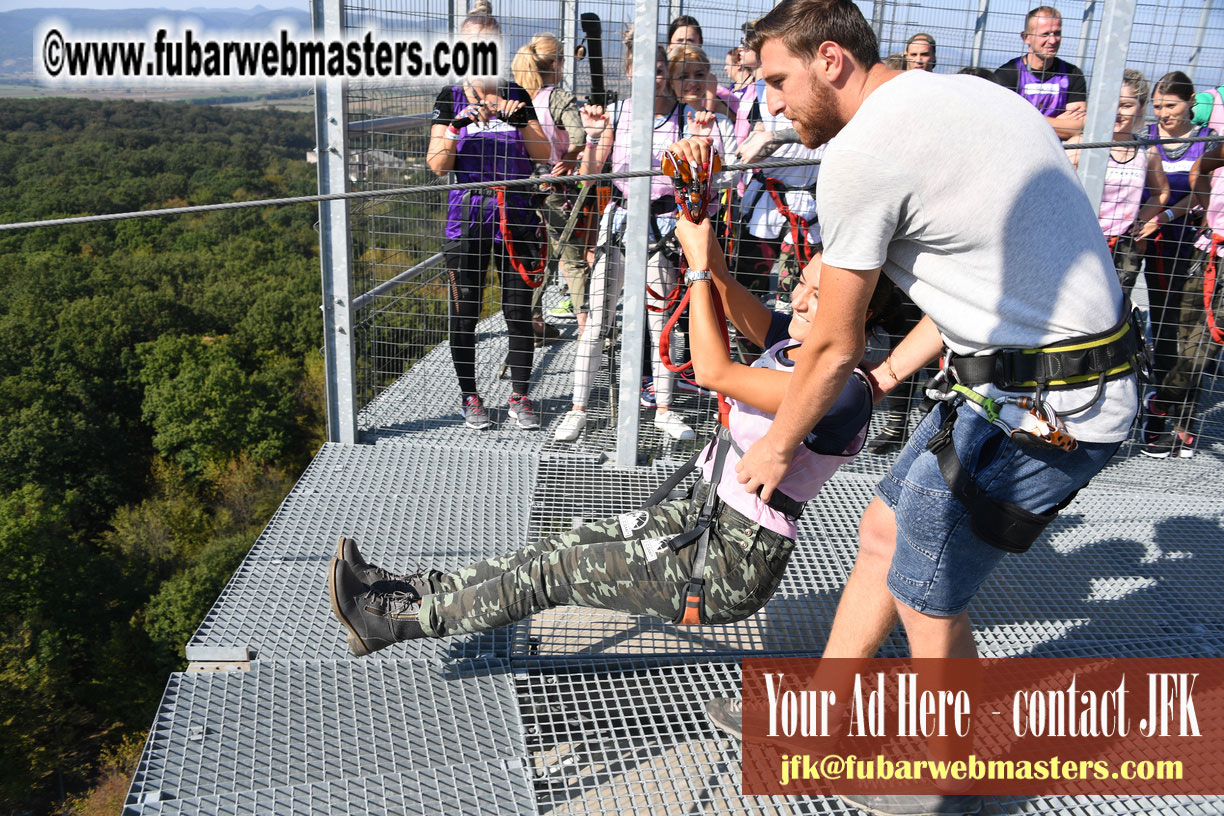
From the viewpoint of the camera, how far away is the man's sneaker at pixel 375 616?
7.97 feet

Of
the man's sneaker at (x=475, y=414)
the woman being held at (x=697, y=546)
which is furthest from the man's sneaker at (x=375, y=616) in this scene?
the man's sneaker at (x=475, y=414)

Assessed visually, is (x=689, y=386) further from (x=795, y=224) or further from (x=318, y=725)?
(x=318, y=725)

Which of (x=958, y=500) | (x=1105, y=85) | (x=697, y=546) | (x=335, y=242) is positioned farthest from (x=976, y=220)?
(x=335, y=242)

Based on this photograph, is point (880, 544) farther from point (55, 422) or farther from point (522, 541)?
point (55, 422)

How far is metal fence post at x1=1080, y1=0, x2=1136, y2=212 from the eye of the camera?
349cm

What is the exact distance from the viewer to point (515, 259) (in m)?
4.24

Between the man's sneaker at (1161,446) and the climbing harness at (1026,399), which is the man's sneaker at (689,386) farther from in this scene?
the climbing harness at (1026,399)

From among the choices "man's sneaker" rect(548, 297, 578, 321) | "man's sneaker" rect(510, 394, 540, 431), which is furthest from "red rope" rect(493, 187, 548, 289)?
"man's sneaker" rect(548, 297, 578, 321)

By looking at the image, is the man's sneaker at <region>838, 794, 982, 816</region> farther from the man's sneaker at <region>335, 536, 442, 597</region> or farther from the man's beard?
the man's beard

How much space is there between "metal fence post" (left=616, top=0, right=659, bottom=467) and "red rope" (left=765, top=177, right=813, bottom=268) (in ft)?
3.39

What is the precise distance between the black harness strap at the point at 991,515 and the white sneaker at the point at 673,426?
2.51 m

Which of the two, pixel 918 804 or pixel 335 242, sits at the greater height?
pixel 335 242

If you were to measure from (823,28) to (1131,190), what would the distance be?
328 centimetres

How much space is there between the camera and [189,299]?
49.6m
